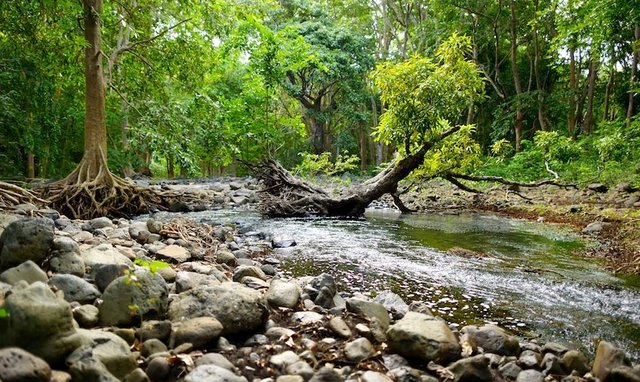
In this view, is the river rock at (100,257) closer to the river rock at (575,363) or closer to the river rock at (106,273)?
the river rock at (106,273)

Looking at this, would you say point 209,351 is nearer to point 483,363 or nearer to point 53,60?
point 483,363

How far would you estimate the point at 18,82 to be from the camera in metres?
9.83

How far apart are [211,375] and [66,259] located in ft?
5.23

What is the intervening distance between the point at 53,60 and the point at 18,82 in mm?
2157

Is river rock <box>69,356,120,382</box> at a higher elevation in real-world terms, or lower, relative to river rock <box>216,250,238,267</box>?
higher

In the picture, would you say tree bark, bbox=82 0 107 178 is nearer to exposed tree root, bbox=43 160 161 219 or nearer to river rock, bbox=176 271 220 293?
exposed tree root, bbox=43 160 161 219

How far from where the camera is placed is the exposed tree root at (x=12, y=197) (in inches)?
226

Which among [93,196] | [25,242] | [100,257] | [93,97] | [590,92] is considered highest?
[590,92]

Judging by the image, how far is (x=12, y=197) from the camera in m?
5.97

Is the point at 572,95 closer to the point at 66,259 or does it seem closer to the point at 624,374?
the point at 624,374

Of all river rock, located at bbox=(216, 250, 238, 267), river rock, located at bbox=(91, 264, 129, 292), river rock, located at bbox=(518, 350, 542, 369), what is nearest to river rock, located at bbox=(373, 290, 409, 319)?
river rock, located at bbox=(518, 350, 542, 369)

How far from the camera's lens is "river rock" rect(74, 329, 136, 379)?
5.50 feet

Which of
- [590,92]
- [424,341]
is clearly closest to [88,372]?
[424,341]

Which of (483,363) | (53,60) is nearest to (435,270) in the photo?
(483,363)
